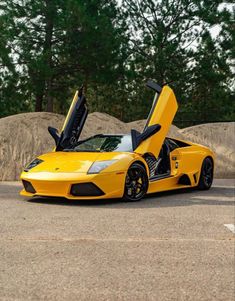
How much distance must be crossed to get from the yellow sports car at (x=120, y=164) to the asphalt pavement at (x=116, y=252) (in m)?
0.37

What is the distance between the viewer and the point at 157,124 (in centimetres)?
895

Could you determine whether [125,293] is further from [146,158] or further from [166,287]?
[146,158]

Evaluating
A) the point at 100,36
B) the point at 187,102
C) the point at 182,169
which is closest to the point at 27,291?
the point at 182,169

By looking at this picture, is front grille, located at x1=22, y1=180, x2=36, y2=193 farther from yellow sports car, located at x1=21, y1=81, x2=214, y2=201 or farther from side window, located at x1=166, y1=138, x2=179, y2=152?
side window, located at x1=166, y1=138, x2=179, y2=152

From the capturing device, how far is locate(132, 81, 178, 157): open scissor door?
8.67 meters

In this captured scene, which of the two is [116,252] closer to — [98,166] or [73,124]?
[98,166]

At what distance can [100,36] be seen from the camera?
17.9 m

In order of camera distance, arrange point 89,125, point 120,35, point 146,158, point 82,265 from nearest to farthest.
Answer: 1. point 82,265
2. point 146,158
3. point 89,125
4. point 120,35

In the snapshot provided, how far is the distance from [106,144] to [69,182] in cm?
151

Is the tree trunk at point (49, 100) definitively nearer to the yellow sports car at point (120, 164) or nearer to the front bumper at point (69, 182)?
the yellow sports car at point (120, 164)

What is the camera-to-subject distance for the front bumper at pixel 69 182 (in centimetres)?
762

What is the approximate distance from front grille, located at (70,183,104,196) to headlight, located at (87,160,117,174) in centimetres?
21

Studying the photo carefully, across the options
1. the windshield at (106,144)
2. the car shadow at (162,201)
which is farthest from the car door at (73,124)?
the car shadow at (162,201)

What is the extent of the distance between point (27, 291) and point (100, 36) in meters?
15.3
